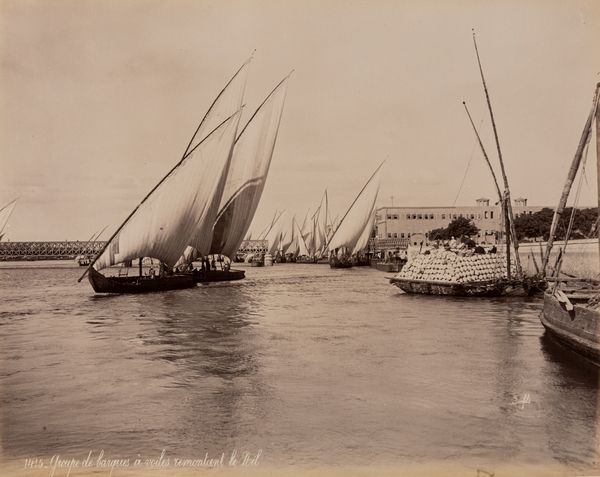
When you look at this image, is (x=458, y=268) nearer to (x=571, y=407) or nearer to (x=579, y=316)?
(x=579, y=316)

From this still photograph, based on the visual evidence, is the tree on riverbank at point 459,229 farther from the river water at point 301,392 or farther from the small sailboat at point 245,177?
the river water at point 301,392

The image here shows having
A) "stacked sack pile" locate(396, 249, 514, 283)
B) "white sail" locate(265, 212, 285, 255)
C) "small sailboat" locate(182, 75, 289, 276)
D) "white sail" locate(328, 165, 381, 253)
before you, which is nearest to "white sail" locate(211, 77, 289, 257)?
"small sailboat" locate(182, 75, 289, 276)

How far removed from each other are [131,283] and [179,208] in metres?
7.17

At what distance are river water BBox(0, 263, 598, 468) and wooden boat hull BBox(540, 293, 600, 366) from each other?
0.55 m

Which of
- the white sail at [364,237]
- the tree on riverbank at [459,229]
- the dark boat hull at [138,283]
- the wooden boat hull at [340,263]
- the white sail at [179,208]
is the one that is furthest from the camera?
the tree on riverbank at [459,229]

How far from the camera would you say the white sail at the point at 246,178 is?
1953 inches

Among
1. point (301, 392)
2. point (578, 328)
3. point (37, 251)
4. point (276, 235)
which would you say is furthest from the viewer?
point (37, 251)

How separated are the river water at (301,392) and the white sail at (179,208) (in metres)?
12.4

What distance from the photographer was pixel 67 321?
91.6 ft

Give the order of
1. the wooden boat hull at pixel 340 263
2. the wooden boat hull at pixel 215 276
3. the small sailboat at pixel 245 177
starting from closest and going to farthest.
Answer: the small sailboat at pixel 245 177 < the wooden boat hull at pixel 215 276 < the wooden boat hull at pixel 340 263

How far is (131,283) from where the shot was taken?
140ft

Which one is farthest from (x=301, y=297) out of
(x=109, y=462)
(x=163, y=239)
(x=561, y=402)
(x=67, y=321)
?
(x=109, y=462)

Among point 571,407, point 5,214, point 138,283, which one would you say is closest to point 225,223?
point 138,283

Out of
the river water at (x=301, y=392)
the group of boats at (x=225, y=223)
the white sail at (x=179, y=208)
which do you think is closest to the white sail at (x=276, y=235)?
the group of boats at (x=225, y=223)
